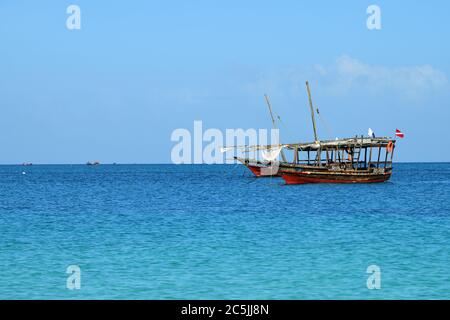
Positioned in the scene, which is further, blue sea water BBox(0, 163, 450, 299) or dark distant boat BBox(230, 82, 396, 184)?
dark distant boat BBox(230, 82, 396, 184)

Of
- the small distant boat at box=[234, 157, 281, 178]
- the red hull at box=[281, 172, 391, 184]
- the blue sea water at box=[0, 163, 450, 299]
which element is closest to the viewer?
the blue sea water at box=[0, 163, 450, 299]

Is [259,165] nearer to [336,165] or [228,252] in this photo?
[336,165]

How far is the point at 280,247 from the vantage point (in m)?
29.3

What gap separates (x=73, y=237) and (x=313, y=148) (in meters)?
49.1

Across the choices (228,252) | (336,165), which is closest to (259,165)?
(336,165)

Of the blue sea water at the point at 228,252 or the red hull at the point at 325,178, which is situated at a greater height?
the red hull at the point at 325,178

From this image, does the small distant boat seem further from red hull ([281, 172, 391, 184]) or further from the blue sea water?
the blue sea water

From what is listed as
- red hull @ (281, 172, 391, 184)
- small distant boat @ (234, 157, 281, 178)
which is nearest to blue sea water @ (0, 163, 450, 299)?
red hull @ (281, 172, 391, 184)

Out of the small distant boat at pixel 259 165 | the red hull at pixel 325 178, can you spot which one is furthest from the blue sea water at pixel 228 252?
the small distant boat at pixel 259 165

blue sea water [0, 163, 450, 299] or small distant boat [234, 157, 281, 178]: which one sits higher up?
small distant boat [234, 157, 281, 178]

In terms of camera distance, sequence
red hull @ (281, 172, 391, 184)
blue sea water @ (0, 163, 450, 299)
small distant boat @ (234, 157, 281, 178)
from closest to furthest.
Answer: blue sea water @ (0, 163, 450, 299) → red hull @ (281, 172, 391, 184) → small distant boat @ (234, 157, 281, 178)

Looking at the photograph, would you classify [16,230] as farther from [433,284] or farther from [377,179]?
[377,179]

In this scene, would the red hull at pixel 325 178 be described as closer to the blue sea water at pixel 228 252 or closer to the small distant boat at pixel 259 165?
the blue sea water at pixel 228 252
